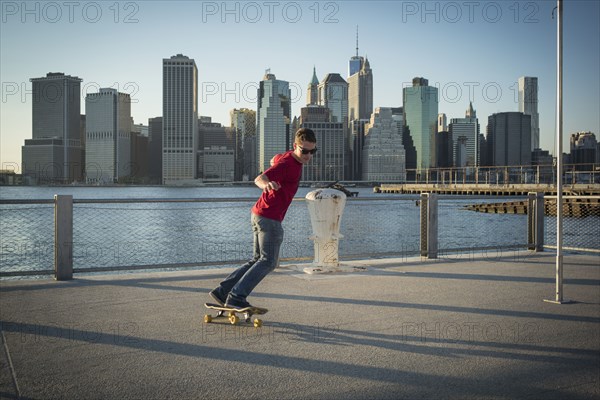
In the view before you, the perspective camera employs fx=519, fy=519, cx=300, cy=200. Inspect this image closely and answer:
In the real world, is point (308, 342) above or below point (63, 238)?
below

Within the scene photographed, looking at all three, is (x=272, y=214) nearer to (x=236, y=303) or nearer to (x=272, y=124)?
(x=236, y=303)

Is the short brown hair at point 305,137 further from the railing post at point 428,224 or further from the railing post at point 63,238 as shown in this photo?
the railing post at point 428,224

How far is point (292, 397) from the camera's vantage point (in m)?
3.12

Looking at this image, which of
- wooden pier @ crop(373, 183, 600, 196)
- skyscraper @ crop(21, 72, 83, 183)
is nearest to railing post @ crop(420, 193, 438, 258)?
wooden pier @ crop(373, 183, 600, 196)

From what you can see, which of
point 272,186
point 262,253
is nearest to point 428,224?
point 262,253

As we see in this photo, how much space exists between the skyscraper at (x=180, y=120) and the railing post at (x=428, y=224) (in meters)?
140

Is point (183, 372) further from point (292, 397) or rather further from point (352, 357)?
point (352, 357)

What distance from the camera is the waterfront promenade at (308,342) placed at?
10.8 ft

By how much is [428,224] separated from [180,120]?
159 m

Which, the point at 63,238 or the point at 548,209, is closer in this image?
the point at 63,238

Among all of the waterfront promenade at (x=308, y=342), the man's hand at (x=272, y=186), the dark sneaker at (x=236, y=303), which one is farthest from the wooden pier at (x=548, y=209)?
the man's hand at (x=272, y=186)

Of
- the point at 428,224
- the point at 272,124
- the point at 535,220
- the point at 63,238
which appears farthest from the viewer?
the point at 272,124

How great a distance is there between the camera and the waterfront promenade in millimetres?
3279

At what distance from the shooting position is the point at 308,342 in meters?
4.26
